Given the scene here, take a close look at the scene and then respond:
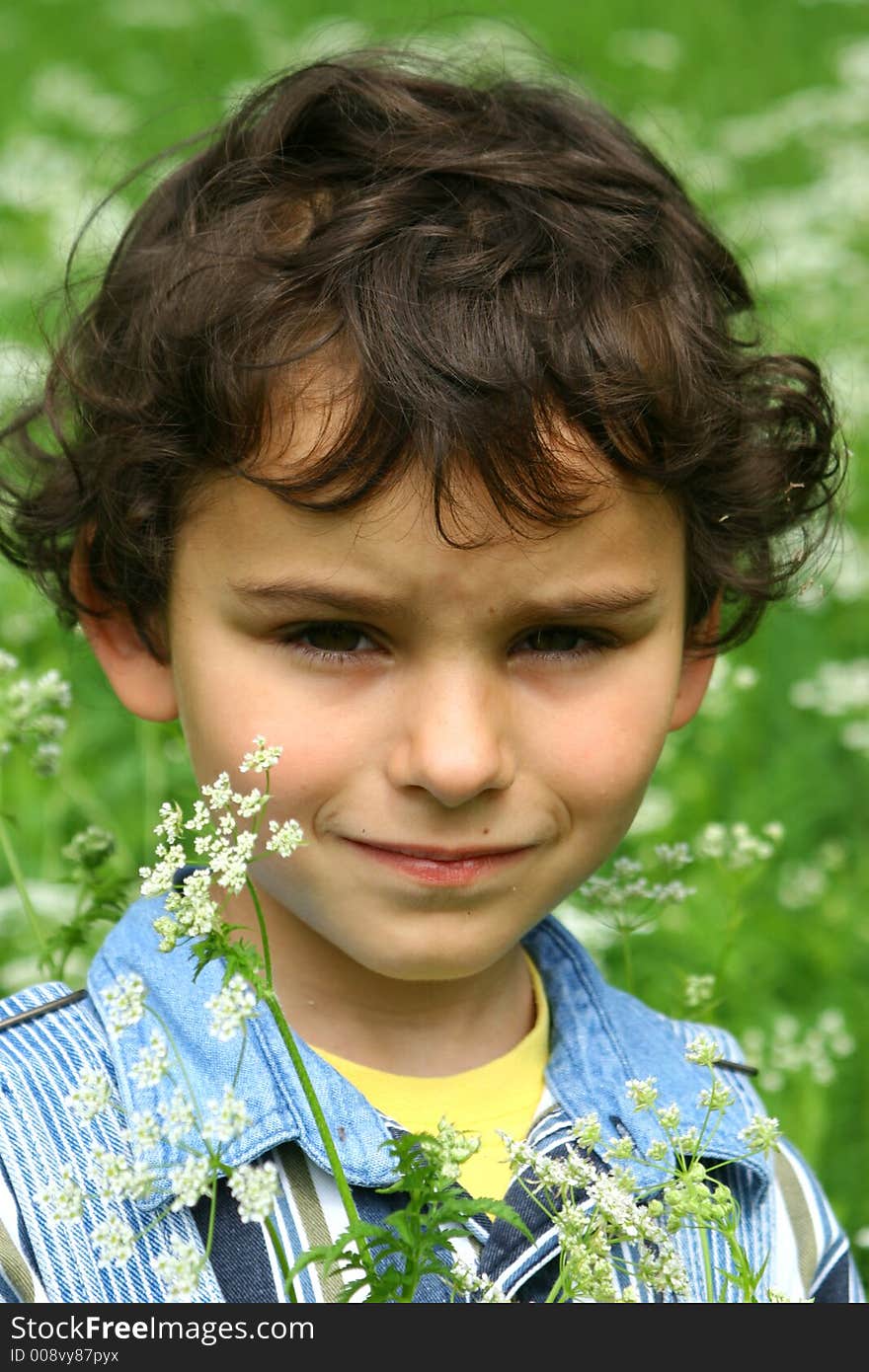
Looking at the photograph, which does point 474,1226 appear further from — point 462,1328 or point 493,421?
point 493,421

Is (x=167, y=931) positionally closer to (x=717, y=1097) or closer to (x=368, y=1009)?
(x=717, y=1097)

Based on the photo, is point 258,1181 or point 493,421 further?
point 493,421

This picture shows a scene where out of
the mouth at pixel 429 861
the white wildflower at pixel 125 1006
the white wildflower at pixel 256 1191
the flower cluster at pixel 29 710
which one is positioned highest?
the flower cluster at pixel 29 710

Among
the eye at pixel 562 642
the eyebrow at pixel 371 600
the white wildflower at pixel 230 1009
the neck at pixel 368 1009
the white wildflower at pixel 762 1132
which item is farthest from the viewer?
the neck at pixel 368 1009

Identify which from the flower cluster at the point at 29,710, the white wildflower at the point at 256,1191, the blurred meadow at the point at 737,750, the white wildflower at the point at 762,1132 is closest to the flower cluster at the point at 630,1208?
the white wildflower at the point at 762,1132

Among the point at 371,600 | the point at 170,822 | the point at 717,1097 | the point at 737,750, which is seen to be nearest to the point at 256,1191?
the point at 170,822

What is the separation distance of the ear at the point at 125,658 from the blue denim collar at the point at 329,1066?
0.35 meters

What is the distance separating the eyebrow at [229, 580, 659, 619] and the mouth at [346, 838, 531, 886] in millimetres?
289

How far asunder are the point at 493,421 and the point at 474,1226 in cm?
98

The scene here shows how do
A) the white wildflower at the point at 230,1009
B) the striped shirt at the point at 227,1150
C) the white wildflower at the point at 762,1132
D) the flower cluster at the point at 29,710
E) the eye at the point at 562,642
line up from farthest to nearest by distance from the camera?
the flower cluster at the point at 29,710
the eye at the point at 562,642
the striped shirt at the point at 227,1150
the white wildflower at the point at 762,1132
the white wildflower at the point at 230,1009

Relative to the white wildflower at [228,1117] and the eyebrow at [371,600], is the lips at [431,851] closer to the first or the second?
the eyebrow at [371,600]

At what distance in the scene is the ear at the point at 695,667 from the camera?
2.63 m

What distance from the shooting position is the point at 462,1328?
1766 mm

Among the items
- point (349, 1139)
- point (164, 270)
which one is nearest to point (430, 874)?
point (349, 1139)
